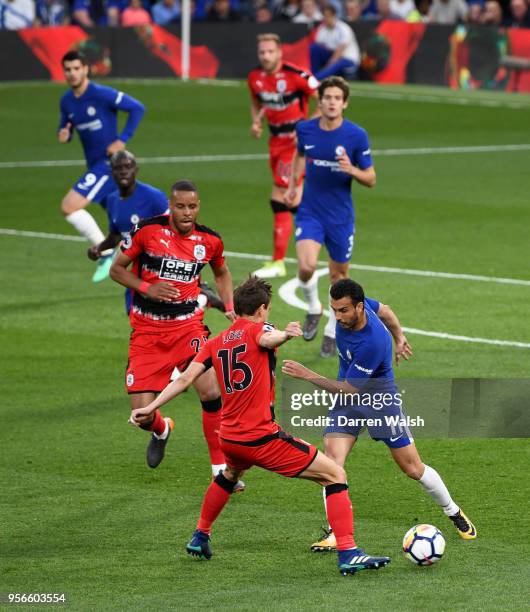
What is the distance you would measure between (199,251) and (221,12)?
28571 millimetres

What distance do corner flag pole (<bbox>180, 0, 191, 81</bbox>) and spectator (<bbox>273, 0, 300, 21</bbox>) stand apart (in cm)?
269

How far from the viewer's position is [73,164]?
2673cm

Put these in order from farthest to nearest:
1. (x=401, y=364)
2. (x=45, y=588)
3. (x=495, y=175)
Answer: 1. (x=495, y=175)
2. (x=401, y=364)
3. (x=45, y=588)

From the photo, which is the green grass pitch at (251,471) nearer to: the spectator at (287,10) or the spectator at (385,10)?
the spectator at (385,10)

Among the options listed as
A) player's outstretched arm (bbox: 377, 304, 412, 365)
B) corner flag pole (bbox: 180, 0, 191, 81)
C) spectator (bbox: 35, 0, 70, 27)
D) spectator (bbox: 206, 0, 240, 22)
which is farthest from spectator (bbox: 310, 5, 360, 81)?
player's outstretched arm (bbox: 377, 304, 412, 365)

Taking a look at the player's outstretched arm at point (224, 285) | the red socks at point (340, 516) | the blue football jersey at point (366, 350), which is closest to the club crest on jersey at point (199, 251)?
the player's outstretched arm at point (224, 285)

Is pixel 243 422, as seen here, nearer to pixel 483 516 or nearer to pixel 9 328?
pixel 483 516

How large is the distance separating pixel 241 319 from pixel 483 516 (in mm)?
2269

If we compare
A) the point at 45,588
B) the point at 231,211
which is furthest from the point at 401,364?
the point at 231,211

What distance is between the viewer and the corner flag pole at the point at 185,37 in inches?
1458

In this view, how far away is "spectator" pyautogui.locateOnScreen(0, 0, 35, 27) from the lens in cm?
Result: 3559

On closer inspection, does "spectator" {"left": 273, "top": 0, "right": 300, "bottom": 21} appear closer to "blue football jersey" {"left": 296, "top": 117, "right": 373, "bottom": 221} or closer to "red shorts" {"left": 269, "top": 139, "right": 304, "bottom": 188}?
"red shorts" {"left": 269, "top": 139, "right": 304, "bottom": 188}

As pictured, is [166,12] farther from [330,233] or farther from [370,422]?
[370,422]

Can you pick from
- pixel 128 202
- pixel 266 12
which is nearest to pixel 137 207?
pixel 128 202
